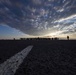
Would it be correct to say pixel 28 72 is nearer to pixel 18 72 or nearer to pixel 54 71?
pixel 18 72

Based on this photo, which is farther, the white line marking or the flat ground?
the flat ground

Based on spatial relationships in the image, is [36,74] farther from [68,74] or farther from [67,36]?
[67,36]

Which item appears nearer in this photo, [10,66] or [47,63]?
[10,66]

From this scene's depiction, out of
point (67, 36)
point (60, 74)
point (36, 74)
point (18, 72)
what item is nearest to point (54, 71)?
point (60, 74)

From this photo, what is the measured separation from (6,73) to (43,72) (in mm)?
1698

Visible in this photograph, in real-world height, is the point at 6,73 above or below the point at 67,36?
below

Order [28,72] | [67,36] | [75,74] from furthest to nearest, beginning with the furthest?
[67,36] < [28,72] < [75,74]

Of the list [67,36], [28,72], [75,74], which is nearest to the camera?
[75,74]

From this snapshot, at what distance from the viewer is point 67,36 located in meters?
53.8

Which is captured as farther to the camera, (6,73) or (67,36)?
(67,36)

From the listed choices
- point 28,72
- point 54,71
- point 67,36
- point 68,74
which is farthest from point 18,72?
point 67,36

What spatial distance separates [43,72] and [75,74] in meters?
1.44

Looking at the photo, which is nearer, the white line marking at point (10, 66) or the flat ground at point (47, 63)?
the white line marking at point (10, 66)

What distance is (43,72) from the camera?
19.4 feet
